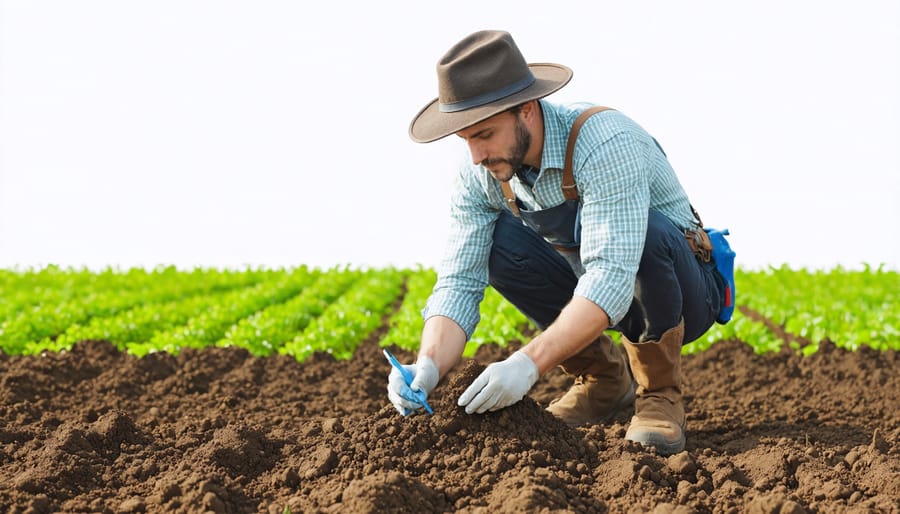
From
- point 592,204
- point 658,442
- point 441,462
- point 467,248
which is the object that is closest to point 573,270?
point 467,248

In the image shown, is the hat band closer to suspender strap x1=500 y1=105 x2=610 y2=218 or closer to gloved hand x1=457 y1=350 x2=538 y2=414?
suspender strap x1=500 y1=105 x2=610 y2=218

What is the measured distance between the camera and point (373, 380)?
6844 millimetres

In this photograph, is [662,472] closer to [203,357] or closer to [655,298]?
[655,298]

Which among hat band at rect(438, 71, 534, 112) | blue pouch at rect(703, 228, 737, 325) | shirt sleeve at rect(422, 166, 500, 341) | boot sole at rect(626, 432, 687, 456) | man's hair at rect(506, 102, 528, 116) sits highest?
hat band at rect(438, 71, 534, 112)

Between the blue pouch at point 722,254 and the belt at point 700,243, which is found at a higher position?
the belt at point 700,243

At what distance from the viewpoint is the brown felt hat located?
4285 mm

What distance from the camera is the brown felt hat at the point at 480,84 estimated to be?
429 centimetres

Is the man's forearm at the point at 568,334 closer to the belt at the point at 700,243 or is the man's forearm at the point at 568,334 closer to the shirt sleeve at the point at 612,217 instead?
the shirt sleeve at the point at 612,217

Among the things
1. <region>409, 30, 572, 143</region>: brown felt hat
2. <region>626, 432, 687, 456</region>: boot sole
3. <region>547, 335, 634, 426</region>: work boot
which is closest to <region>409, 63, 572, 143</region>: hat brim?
<region>409, 30, 572, 143</region>: brown felt hat

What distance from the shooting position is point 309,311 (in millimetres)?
9859

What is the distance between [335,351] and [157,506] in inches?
158

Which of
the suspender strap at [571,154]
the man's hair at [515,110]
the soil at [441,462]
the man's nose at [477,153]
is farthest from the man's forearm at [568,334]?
the man's hair at [515,110]

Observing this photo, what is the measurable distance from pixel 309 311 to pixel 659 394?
5429mm

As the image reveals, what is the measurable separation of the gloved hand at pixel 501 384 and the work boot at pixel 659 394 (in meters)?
0.97
